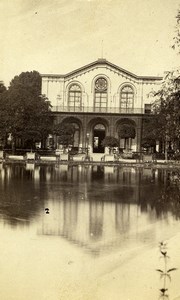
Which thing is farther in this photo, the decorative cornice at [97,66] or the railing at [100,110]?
the decorative cornice at [97,66]

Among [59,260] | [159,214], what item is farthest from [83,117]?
[59,260]

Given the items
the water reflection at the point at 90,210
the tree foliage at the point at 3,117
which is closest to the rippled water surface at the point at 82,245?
the water reflection at the point at 90,210

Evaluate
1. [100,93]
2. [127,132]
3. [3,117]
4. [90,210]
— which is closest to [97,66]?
[100,93]

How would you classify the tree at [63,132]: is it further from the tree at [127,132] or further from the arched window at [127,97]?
the arched window at [127,97]

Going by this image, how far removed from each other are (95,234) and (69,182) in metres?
9.20

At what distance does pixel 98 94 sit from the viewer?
145ft

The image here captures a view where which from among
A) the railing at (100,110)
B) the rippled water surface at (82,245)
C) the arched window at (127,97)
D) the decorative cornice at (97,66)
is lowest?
the rippled water surface at (82,245)

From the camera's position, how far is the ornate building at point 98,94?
4281cm

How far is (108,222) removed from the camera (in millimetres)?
10180

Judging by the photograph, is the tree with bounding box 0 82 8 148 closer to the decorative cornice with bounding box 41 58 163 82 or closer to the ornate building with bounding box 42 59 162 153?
the ornate building with bounding box 42 59 162 153

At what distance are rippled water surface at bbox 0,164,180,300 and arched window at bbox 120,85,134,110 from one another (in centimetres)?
3044

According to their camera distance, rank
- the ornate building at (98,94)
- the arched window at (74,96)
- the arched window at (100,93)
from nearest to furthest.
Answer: the ornate building at (98,94) < the arched window at (100,93) < the arched window at (74,96)

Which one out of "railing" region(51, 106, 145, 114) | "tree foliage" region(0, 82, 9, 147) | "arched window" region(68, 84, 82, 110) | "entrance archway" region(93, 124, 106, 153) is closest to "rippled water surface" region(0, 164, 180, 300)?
"tree foliage" region(0, 82, 9, 147)

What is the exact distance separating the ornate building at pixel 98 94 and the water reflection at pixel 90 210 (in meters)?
26.0
